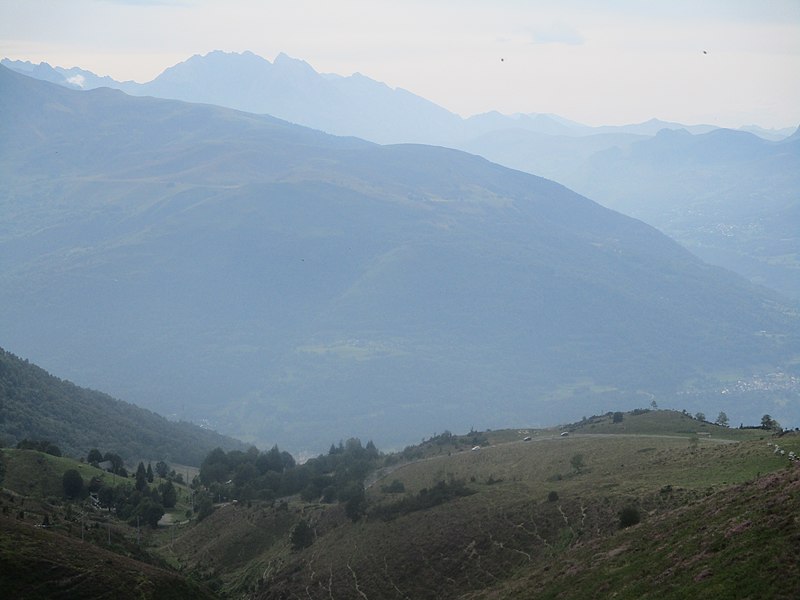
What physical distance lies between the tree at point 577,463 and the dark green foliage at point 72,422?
8619cm

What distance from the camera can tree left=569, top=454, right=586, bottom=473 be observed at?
2675 inches

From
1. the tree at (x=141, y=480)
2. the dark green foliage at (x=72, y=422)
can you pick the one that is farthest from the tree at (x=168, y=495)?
the dark green foliage at (x=72, y=422)

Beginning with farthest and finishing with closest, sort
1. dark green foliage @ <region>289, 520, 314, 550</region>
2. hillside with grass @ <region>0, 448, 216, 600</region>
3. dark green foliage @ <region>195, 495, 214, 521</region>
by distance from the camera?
dark green foliage @ <region>195, 495, 214, 521</region>, dark green foliage @ <region>289, 520, 314, 550</region>, hillside with grass @ <region>0, 448, 216, 600</region>

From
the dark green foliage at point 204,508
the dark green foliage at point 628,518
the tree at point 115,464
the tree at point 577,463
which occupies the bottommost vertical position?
the dark green foliage at point 204,508

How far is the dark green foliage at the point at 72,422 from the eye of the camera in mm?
137875

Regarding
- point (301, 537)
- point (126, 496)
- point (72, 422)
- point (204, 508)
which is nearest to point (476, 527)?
point (301, 537)

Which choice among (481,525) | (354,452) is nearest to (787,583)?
(481,525)

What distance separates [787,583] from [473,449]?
67570 millimetres

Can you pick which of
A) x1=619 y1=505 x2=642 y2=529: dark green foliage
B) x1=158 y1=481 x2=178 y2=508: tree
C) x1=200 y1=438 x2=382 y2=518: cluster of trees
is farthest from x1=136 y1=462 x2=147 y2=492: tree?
x1=619 y1=505 x2=642 y2=529: dark green foliage

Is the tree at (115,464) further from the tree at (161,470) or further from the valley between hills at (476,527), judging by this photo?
the valley between hills at (476,527)

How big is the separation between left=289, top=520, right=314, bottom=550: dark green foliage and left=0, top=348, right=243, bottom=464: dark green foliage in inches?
2727

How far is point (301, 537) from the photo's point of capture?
232 feet

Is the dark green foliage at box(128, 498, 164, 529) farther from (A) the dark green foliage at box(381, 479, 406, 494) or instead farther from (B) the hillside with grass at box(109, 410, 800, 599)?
(A) the dark green foliage at box(381, 479, 406, 494)

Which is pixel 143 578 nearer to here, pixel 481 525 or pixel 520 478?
pixel 481 525
